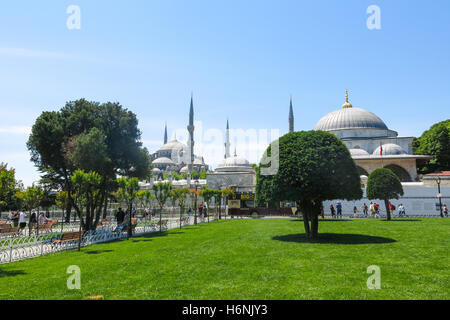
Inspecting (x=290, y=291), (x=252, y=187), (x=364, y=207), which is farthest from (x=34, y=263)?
Result: (x=252, y=187)

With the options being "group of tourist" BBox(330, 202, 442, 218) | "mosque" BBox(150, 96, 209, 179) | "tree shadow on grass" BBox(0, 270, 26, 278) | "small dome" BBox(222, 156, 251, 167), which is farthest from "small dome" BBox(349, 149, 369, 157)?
"mosque" BBox(150, 96, 209, 179)

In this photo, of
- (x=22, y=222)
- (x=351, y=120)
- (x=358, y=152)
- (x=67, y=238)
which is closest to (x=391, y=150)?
(x=358, y=152)

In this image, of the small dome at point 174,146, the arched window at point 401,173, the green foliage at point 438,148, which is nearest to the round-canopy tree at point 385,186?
the arched window at point 401,173

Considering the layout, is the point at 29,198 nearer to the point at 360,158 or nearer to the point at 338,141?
the point at 338,141

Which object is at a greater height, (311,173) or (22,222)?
(311,173)

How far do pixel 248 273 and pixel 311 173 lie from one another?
5063 mm

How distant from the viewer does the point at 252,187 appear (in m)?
46.9

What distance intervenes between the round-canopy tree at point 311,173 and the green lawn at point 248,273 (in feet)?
5.61

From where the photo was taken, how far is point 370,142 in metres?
41.5

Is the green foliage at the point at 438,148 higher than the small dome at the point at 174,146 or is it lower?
lower

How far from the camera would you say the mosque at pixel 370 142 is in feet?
121

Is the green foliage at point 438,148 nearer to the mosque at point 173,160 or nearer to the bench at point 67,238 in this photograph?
the bench at point 67,238

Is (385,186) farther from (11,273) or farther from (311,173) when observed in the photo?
(11,273)
